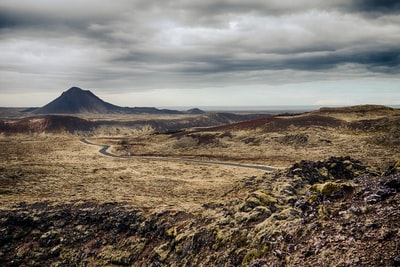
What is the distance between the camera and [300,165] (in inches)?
1339

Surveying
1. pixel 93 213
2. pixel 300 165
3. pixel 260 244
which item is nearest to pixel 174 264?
pixel 260 244

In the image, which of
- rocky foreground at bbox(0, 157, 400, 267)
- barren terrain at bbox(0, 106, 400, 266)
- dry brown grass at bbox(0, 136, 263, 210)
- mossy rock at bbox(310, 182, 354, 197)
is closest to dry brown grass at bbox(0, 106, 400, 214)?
dry brown grass at bbox(0, 136, 263, 210)

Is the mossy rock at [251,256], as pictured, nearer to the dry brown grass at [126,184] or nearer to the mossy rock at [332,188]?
the mossy rock at [332,188]

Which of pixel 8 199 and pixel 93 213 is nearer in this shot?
pixel 93 213

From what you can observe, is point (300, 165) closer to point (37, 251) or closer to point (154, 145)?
point (37, 251)

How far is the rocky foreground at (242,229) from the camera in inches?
452

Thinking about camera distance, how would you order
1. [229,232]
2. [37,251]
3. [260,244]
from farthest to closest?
1. [37,251]
2. [229,232]
3. [260,244]

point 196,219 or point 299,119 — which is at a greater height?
point 299,119

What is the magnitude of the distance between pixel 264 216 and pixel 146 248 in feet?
31.5

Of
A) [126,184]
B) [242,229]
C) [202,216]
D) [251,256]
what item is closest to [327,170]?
[202,216]

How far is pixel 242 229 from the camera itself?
1695 cm

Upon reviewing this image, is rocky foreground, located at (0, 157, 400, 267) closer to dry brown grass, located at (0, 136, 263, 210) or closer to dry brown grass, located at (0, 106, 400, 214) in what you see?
dry brown grass, located at (0, 136, 263, 210)

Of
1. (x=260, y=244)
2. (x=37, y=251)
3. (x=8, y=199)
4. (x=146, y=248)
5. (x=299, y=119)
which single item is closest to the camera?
(x=260, y=244)

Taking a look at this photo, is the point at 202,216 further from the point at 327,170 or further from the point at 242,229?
the point at 327,170
